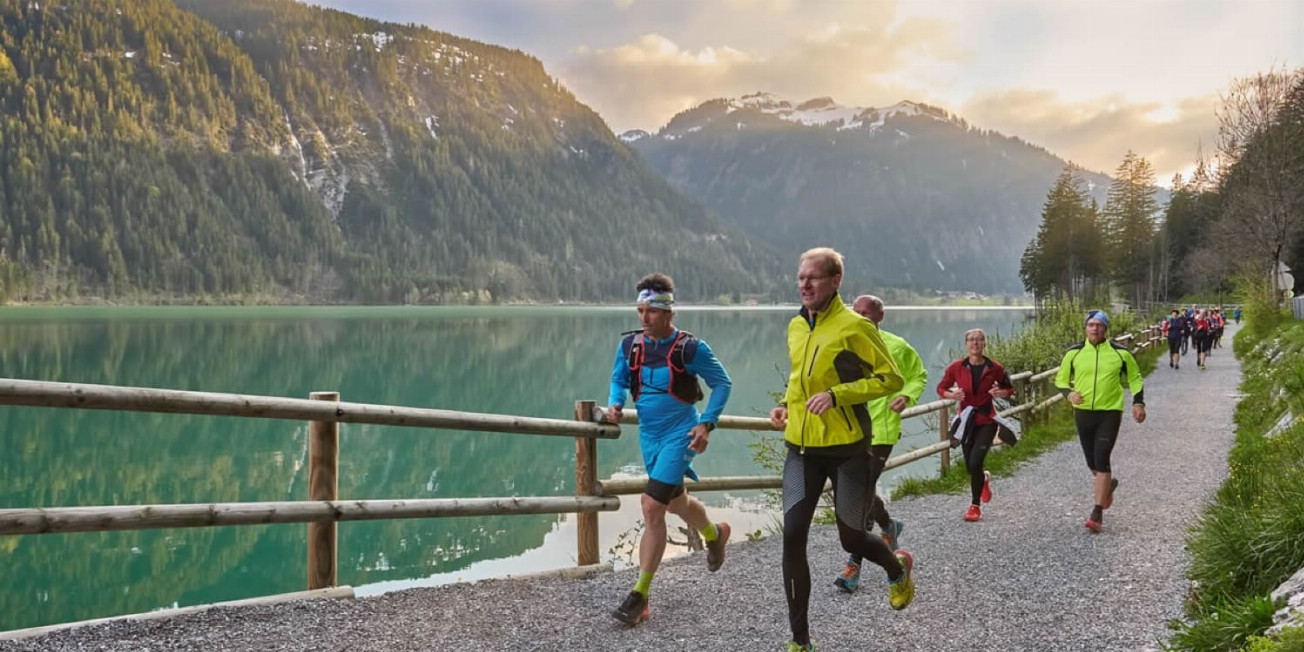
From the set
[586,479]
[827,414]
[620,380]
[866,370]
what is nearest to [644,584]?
[620,380]

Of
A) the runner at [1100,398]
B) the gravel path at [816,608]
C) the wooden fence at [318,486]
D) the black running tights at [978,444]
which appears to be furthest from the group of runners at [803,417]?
the runner at [1100,398]

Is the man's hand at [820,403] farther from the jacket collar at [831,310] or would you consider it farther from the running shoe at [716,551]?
the running shoe at [716,551]

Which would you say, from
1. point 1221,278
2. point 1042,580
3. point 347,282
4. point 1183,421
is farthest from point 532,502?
point 347,282

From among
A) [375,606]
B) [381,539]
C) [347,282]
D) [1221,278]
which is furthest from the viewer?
[347,282]

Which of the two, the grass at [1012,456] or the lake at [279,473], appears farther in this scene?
the lake at [279,473]

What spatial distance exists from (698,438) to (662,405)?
11.1 inches

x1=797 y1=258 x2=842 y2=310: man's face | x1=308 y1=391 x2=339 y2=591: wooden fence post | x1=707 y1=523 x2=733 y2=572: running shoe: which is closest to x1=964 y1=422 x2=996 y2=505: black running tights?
x1=707 y1=523 x2=733 y2=572: running shoe

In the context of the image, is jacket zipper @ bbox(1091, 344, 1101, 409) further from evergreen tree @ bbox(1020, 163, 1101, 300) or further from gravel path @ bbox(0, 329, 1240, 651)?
evergreen tree @ bbox(1020, 163, 1101, 300)

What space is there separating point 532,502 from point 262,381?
39.7 meters

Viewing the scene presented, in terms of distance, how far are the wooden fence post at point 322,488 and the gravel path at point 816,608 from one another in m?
0.28

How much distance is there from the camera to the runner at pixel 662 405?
179 inches

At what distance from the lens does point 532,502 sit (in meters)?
5.46

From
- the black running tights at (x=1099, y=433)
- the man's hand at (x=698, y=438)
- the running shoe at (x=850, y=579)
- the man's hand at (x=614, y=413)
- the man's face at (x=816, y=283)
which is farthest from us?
the black running tights at (x=1099, y=433)

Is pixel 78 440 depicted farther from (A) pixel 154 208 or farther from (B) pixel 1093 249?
(A) pixel 154 208
